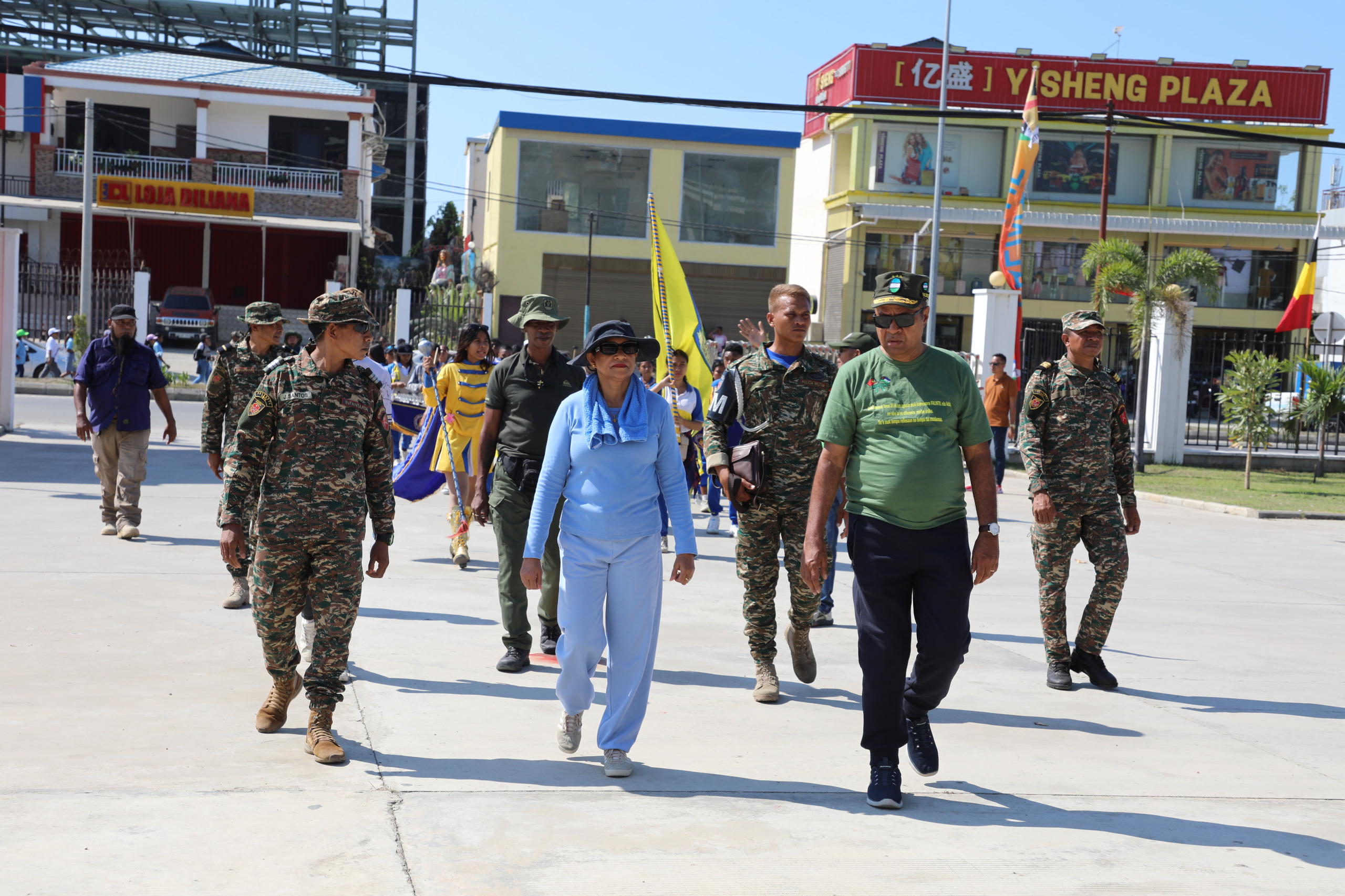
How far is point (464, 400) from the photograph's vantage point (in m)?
9.76

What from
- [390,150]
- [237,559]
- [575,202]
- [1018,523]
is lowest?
[1018,523]

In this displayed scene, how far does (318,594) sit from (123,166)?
129 feet

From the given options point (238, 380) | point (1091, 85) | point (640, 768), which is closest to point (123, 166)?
point (1091, 85)

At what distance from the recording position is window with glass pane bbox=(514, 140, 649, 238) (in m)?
49.5

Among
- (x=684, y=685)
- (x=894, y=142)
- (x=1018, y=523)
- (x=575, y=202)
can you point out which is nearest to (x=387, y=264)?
(x=575, y=202)

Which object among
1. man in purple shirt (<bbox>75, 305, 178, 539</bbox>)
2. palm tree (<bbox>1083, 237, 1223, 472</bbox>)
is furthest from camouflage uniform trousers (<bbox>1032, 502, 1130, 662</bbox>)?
palm tree (<bbox>1083, 237, 1223, 472</bbox>)

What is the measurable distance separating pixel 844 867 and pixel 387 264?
184 ft

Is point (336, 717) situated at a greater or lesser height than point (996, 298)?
lesser

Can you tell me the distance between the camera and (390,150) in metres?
68.4

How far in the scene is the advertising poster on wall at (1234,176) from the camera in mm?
44125

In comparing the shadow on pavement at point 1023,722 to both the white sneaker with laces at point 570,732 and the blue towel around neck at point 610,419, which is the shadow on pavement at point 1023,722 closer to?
the white sneaker with laces at point 570,732

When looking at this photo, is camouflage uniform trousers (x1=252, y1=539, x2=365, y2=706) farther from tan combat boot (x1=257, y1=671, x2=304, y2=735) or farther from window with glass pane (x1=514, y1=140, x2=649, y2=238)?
window with glass pane (x1=514, y1=140, x2=649, y2=238)

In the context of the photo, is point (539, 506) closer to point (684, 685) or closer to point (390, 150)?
point (684, 685)

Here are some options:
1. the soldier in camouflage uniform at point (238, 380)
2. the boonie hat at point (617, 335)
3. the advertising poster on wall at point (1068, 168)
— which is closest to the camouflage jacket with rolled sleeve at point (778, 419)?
the boonie hat at point (617, 335)
